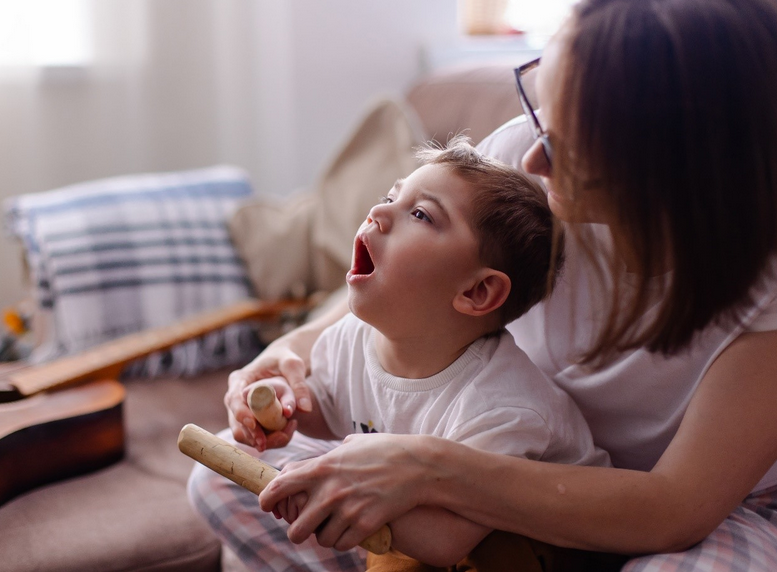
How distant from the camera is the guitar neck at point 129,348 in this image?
1363 millimetres

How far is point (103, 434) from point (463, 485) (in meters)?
0.75

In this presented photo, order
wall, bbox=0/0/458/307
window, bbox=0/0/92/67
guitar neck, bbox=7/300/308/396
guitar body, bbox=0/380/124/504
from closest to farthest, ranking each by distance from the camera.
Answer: guitar body, bbox=0/380/124/504 → guitar neck, bbox=7/300/308/396 → window, bbox=0/0/92/67 → wall, bbox=0/0/458/307

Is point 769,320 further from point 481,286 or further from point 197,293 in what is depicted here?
point 197,293

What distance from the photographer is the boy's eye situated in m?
0.83

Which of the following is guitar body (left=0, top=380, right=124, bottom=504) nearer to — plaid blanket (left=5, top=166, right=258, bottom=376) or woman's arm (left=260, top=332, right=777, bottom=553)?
plaid blanket (left=5, top=166, right=258, bottom=376)

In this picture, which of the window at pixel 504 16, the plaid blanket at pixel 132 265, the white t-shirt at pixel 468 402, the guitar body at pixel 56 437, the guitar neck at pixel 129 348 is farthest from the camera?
the window at pixel 504 16

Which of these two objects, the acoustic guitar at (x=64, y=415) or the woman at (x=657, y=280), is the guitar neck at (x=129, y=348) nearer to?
the acoustic guitar at (x=64, y=415)

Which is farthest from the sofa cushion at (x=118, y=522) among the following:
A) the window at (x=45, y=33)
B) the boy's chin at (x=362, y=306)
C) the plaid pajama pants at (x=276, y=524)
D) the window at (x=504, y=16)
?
the window at (x=504, y=16)

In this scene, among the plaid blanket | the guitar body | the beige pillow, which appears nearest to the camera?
the guitar body

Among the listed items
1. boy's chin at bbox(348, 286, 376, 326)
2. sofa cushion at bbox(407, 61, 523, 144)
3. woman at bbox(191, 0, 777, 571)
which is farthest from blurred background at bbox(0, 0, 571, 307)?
woman at bbox(191, 0, 777, 571)

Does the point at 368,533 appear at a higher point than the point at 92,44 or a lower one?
lower

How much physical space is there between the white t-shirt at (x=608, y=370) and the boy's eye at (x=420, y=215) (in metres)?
0.18

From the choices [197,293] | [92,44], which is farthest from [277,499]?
[92,44]

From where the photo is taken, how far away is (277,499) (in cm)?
72
